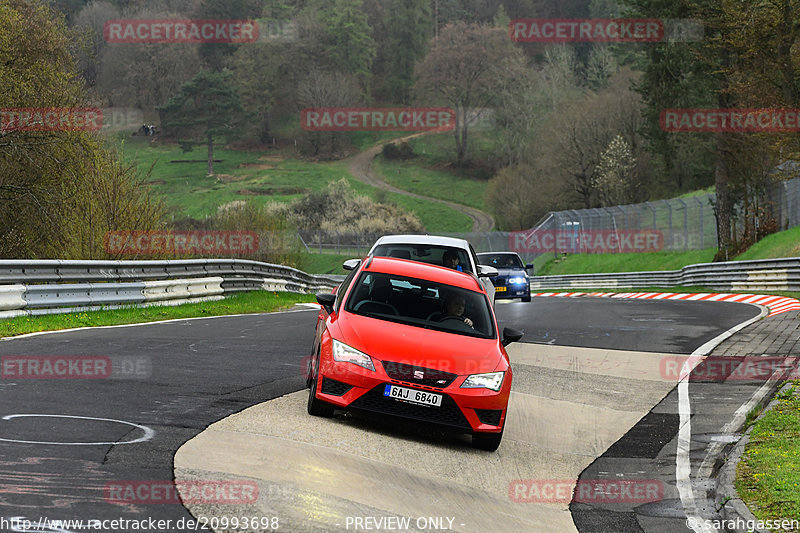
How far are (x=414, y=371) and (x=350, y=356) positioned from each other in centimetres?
59

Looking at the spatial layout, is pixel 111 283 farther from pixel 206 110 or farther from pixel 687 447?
pixel 206 110

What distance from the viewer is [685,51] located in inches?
1657

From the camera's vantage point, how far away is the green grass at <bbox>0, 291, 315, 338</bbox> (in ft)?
50.2

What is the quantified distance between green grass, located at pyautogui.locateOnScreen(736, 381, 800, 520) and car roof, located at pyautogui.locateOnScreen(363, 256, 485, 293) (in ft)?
10.3

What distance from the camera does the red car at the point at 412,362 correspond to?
27.0ft

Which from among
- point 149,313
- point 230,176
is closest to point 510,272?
point 149,313

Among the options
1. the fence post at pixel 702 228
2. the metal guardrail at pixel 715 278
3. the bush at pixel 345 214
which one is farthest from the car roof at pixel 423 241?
the bush at pixel 345 214

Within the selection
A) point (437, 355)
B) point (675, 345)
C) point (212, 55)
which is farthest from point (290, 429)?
point (212, 55)

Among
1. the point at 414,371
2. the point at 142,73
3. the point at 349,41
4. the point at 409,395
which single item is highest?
the point at 349,41

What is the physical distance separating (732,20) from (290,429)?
22938mm

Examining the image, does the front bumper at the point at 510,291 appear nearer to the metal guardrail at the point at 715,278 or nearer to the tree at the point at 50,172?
the metal guardrail at the point at 715,278

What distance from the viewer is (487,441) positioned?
8.48 meters

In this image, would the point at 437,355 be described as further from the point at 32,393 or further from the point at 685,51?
the point at 685,51

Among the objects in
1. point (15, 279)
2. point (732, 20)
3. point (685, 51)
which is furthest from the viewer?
point (685, 51)
